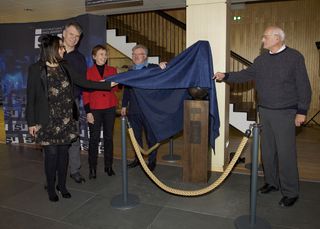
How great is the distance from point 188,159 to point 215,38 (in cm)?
144

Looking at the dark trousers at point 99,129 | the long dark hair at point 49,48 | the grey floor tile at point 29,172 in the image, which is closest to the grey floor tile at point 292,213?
the dark trousers at point 99,129

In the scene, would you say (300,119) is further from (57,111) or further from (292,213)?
(57,111)

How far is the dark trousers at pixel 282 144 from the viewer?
8.39ft

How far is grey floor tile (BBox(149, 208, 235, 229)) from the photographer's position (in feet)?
7.61

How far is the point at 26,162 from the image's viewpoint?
3.99 meters

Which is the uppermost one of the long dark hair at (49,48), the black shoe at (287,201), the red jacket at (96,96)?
the long dark hair at (49,48)

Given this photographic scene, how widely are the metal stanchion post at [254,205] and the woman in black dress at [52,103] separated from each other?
1614 millimetres

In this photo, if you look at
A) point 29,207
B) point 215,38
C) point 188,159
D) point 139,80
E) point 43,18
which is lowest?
point 29,207

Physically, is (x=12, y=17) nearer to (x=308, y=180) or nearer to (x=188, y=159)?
(x=188, y=159)

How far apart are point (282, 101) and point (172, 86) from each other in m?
1.07

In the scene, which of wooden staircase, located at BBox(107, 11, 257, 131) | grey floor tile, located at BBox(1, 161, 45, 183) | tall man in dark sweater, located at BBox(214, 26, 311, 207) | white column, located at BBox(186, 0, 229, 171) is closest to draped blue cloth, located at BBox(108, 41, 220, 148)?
white column, located at BBox(186, 0, 229, 171)

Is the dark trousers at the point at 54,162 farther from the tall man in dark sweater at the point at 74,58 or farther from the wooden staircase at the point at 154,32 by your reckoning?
the wooden staircase at the point at 154,32

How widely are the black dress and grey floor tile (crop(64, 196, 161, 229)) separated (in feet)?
2.15

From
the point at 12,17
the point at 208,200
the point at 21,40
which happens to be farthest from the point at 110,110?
the point at 12,17
